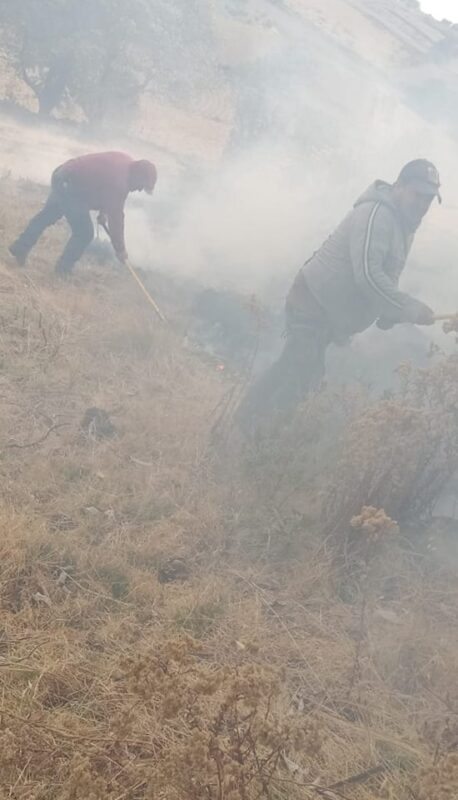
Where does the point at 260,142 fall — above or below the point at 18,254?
below

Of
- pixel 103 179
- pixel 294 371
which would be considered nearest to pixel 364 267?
pixel 294 371

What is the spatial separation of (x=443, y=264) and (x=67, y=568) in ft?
24.3

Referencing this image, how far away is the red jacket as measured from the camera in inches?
225

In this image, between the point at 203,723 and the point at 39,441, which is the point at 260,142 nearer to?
the point at 39,441

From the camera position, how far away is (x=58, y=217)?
5.97 meters

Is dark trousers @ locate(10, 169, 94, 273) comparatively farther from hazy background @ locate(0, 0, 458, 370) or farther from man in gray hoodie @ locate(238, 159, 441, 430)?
man in gray hoodie @ locate(238, 159, 441, 430)

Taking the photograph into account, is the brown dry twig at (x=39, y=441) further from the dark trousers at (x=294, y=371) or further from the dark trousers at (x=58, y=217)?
the dark trousers at (x=58, y=217)

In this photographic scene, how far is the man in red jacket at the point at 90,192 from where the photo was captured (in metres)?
5.72

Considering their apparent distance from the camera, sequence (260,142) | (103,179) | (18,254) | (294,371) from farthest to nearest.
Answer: (260,142) → (18,254) → (103,179) → (294,371)

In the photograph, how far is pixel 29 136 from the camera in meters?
13.8

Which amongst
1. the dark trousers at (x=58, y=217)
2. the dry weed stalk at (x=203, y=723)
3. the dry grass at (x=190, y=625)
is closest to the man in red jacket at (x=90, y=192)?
the dark trousers at (x=58, y=217)

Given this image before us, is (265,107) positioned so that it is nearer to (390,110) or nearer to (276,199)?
(390,110)

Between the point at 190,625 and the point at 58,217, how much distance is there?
4466 millimetres

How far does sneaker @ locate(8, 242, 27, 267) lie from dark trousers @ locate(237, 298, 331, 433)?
2.74 m
